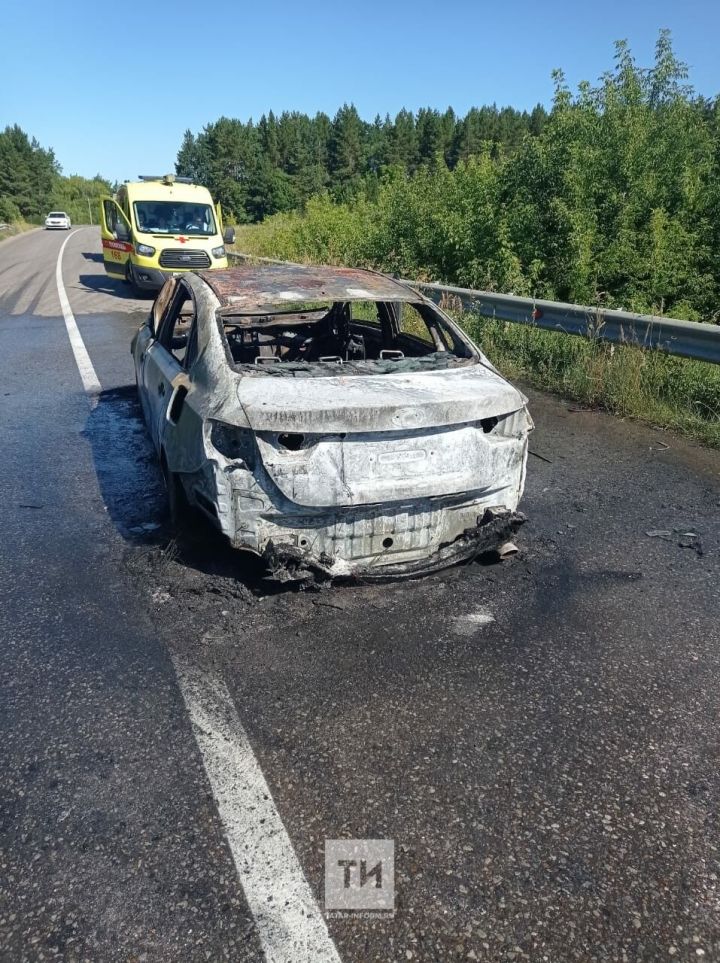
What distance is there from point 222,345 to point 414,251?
1027 cm

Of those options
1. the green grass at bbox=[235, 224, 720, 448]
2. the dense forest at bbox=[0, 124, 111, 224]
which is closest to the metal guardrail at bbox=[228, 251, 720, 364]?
the green grass at bbox=[235, 224, 720, 448]

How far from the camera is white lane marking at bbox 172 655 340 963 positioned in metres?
1.93

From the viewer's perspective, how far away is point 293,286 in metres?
4.56

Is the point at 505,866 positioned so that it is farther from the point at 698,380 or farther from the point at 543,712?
the point at 698,380

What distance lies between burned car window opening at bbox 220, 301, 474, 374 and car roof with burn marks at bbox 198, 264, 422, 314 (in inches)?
4.8

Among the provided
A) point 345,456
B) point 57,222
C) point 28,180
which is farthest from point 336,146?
point 345,456

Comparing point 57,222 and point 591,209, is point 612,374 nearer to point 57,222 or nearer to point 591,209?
point 591,209

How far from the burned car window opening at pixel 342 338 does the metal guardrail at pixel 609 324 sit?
2.51m

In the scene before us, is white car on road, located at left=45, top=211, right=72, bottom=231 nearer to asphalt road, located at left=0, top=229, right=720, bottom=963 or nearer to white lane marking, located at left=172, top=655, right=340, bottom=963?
asphalt road, located at left=0, top=229, right=720, bottom=963

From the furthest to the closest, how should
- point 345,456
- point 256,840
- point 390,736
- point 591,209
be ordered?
point 591,209 → point 345,456 → point 390,736 → point 256,840

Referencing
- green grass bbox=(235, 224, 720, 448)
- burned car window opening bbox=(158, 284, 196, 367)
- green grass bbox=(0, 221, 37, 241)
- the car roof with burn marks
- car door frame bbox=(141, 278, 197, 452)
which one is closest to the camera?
car door frame bbox=(141, 278, 197, 452)

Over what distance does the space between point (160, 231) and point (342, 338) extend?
1272 centimetres

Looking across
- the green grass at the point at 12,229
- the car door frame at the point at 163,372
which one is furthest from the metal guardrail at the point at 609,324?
the green grass at the point at 12,229

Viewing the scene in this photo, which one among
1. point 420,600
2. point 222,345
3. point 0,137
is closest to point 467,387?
point 420,600
